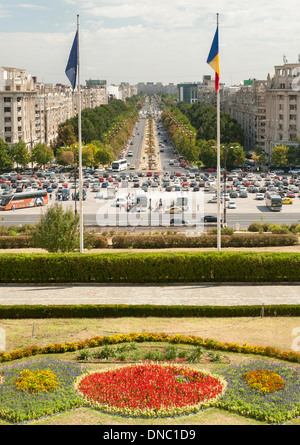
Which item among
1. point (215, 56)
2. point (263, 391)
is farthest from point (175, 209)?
point (263, 391)

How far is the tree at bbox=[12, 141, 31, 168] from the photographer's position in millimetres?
108312

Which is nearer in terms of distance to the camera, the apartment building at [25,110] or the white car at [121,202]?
the white car at [121,202]

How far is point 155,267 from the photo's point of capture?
32531mm

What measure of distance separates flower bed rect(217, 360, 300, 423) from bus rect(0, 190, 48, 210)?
56.6 m

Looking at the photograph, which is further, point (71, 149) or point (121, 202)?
point (71, 149)

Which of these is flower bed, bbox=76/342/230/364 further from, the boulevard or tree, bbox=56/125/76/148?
tree, bbox=56/125/76/148

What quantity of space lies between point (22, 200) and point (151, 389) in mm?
58701

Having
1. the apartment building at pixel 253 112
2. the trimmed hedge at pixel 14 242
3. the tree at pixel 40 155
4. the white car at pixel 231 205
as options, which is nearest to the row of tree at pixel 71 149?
the tree at pixel 40 155

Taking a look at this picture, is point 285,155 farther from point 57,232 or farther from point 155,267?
point 155,267

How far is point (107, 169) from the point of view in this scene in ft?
383

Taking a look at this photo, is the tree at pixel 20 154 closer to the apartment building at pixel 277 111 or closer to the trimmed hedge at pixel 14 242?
the apartment building at pixel 277 111

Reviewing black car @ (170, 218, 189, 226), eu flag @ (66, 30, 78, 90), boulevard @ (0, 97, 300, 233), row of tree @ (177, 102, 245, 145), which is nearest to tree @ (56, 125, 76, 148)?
boulevard @ (0, 97, 300, 233)

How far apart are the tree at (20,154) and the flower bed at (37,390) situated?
90.7 metres

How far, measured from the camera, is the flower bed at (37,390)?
17250 millimetres
